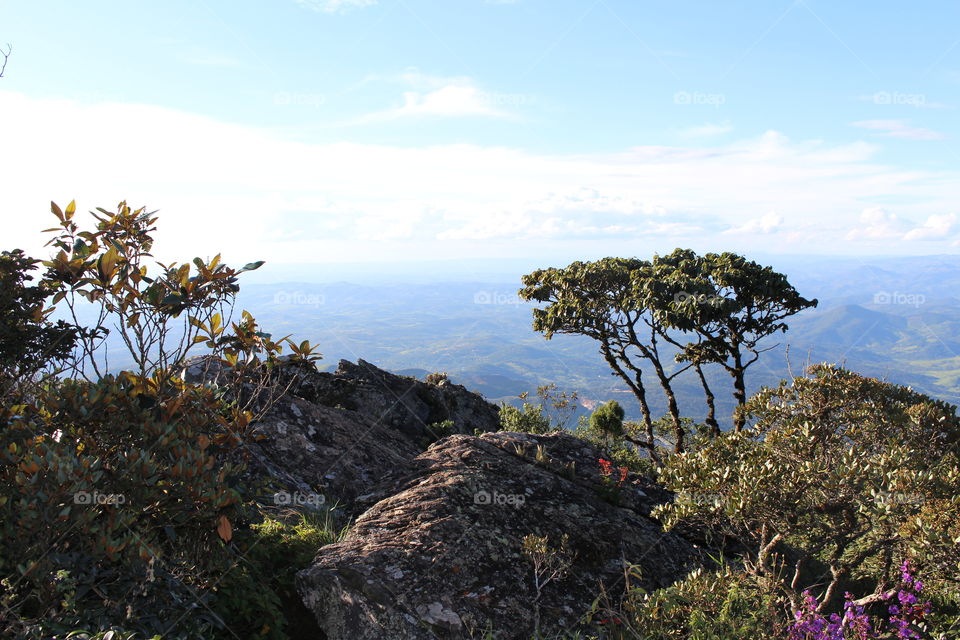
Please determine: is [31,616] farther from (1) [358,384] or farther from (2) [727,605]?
(1) [358,384]

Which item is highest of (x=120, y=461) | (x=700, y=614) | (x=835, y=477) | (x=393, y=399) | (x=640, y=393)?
(x=120, y=461)

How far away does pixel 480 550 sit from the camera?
675 centimetres

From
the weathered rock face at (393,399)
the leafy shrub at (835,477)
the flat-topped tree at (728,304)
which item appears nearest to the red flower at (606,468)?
the leafy shrub at (835,477)

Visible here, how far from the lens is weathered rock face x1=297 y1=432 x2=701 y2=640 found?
5.66 m

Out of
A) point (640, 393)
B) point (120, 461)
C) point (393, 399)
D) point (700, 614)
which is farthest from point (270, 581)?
point (640, 393)

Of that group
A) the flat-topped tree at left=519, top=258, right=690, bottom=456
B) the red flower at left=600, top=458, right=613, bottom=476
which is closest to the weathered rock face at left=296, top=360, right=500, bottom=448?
the flat-topped tree at left=519, top=258, right=690, bottom=456

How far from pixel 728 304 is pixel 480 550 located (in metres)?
12.9

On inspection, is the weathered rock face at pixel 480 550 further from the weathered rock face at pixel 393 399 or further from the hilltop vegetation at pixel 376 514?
the weathered rock face at pixel 393 399

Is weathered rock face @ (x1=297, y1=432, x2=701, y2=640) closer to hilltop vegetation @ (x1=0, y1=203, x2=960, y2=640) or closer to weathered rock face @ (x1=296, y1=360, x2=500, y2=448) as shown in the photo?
hilltop vegetation @ (x1=0, y1=203, x2=960, y2=640)

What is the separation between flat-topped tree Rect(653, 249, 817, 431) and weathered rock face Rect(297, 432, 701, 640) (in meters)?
8.80

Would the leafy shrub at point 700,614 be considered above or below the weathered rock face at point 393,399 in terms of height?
above

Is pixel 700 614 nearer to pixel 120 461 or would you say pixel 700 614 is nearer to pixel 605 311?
pixel 120 461

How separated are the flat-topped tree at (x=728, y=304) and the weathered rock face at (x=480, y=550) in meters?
8.80

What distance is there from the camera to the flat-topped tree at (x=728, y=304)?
17.4m
